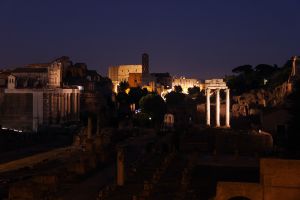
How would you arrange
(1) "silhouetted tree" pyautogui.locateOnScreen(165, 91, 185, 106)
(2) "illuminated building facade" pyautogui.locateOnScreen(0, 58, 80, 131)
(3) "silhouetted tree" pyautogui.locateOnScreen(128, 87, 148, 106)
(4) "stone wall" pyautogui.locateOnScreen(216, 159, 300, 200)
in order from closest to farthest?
1. (4) "stone wall" pyautogui.locateOnScreen(216, 159, 300, 200)
2. (2) "illuminated building facade" pyautogui.locateOnScreen(0, 58, 80, 131)
3. (3) "silhouetted tree" pyautogui.locateOnScreen(128, 87, 148, 106)
4. (1) "silhouetted tree" pyautogui.locateOnScreen(165, 91, 185, 106)

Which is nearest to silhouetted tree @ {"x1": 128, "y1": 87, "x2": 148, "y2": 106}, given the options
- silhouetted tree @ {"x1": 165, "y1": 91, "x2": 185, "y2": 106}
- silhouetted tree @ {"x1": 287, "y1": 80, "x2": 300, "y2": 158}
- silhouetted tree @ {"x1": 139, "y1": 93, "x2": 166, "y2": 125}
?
silhouetted tree @ {"x1": 165, "y1": 91, "x2": 185, "y2": 106}

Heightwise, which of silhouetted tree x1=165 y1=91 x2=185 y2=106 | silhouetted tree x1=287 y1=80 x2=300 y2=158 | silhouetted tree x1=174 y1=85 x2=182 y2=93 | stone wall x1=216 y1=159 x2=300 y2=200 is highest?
silhouetted tree x1=174 y1=85 x2=182 y2=93

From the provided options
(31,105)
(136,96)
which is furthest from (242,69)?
(31,105)

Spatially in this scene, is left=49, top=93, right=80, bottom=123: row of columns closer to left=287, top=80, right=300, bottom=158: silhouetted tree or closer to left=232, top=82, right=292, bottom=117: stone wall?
left=232, top=82, right=292, bottom=117: stone wall

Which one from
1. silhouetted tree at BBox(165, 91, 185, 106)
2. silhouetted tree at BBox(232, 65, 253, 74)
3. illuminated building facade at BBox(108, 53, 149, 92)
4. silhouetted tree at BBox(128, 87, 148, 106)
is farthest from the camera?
illuminated building facade at BBox(108, 53, 149, 92)

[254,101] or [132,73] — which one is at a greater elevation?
[132,73]

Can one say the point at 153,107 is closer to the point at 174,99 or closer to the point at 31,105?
the point at 31,105

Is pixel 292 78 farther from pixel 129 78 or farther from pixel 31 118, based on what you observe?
pixel 129 78

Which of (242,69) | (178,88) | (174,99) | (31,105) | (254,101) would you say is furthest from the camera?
(178,88)

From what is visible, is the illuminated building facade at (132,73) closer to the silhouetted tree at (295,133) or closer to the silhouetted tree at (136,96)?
the silhouetted tree at (136,96)

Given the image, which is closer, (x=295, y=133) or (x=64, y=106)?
(x=295, y=133)

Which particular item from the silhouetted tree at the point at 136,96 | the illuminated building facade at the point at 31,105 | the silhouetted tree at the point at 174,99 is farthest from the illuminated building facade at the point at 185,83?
the illuminated building facade at the point at 31,105

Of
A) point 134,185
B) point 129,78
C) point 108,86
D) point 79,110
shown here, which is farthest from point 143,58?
point 134,185

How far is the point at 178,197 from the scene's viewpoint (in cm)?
2156
